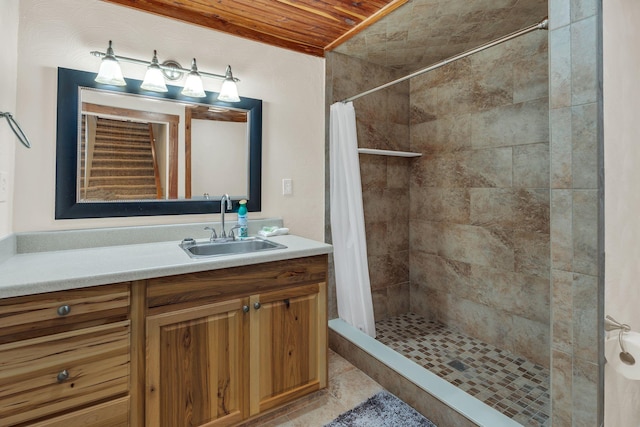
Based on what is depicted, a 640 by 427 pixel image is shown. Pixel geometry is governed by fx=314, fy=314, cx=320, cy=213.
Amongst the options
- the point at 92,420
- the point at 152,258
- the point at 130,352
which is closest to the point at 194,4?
the point at 152,258

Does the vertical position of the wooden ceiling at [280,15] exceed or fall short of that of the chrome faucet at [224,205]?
it exceeds it

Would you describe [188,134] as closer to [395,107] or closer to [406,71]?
[395,107]

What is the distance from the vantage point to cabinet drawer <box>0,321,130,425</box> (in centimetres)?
104

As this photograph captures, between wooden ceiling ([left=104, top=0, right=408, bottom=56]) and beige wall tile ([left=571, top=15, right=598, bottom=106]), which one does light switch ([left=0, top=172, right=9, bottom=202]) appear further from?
beige wall tile ([left=571, top=15, right=598, bottom=106])

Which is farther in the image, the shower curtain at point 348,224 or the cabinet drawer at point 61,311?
the shower curtain at point 348,224

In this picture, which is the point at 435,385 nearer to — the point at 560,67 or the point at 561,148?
the point at 561,148

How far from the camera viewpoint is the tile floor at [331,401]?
5.37ft

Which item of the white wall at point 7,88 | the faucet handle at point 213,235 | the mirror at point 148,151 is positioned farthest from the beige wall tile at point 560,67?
the white wall at point 7,88

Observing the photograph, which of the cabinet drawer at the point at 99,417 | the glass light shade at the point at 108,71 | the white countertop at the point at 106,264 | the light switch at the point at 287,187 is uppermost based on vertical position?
the glass light shade at the point at 108,71

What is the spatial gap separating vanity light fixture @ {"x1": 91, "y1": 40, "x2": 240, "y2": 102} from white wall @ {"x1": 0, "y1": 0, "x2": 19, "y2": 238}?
1.03 ft

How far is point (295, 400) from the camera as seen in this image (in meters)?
1.65

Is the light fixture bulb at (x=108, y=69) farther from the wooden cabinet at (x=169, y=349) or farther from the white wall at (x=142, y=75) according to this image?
the wooden cabinet at (x=169, y=349)

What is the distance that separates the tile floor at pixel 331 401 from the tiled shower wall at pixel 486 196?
3.77 ft

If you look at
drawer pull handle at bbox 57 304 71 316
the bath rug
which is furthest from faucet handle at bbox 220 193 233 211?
the bath rug
